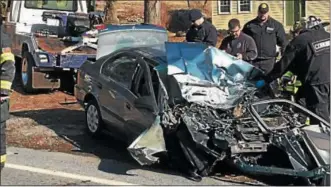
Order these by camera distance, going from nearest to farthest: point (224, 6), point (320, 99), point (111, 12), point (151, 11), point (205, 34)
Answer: point (320, 99) → point (205, 34) → point (151, 11) → point (111, 12) → point (224, 6)

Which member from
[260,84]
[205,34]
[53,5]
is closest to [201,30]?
[205,34]

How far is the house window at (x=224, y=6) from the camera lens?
116 ft

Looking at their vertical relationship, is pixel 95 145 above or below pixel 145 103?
below

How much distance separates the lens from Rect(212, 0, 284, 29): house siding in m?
33.9

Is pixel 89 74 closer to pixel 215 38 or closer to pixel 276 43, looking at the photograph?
pixel 215 38

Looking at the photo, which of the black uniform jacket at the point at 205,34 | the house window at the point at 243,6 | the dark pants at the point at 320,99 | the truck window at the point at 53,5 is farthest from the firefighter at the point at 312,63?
the house window at the point at 243,6

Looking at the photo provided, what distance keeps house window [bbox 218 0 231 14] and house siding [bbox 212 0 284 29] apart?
0.57 feet

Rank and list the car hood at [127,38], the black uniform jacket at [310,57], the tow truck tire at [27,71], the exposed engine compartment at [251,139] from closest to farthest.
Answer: the exposed engine compartment at [251,139], the black uniform jacket at [310,57], the car hood at [127,38], the tow truck tire at [27,71]

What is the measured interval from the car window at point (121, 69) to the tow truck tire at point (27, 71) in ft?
15.8

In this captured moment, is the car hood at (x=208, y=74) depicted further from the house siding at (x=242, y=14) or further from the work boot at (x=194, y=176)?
the house siding at (x=242, y=14)

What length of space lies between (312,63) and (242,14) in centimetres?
2710

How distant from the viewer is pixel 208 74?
8.29 m

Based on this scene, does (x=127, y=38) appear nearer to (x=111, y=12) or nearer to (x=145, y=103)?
(x=145, y=103)

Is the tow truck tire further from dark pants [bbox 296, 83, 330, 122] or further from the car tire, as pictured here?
dark pants [bbox 296, 83, 330, 122]
